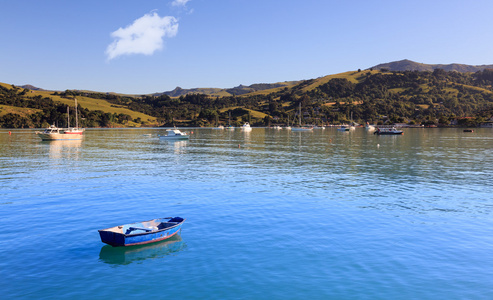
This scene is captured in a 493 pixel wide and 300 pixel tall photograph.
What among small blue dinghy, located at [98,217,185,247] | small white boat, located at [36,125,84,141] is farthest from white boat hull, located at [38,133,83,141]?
small blue dinghy, located at [98,217,185,247]

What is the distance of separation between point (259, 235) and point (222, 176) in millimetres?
29748

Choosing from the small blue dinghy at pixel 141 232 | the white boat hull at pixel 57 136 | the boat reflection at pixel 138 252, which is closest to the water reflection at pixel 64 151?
the white boat hull at pixel 57 136

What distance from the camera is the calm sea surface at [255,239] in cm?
1897

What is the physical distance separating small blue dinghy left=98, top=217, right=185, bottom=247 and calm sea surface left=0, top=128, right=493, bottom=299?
2.36 feet

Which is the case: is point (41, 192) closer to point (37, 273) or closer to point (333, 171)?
point (37, 273)

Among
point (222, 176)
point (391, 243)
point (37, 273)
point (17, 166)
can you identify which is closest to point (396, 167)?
point (222, 176)

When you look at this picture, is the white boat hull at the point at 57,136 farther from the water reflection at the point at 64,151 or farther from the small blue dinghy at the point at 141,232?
the small blue dinghy at the point at 141,232

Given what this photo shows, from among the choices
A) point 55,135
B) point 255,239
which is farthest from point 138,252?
point 55,135

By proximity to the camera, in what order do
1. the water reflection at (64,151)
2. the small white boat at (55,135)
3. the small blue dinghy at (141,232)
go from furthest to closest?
1. the small white boat at (55,135)
2. the water reflection at (64,151)
3. the small blue dinghy at (141,232)

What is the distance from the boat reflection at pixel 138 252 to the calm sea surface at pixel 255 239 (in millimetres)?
133

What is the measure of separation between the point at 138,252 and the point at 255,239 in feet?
27.6

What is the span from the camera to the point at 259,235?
1074 inches

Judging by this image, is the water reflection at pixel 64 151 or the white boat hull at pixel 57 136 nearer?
the water reflection at pixel 64 151

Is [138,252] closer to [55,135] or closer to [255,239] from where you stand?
[255,239]
